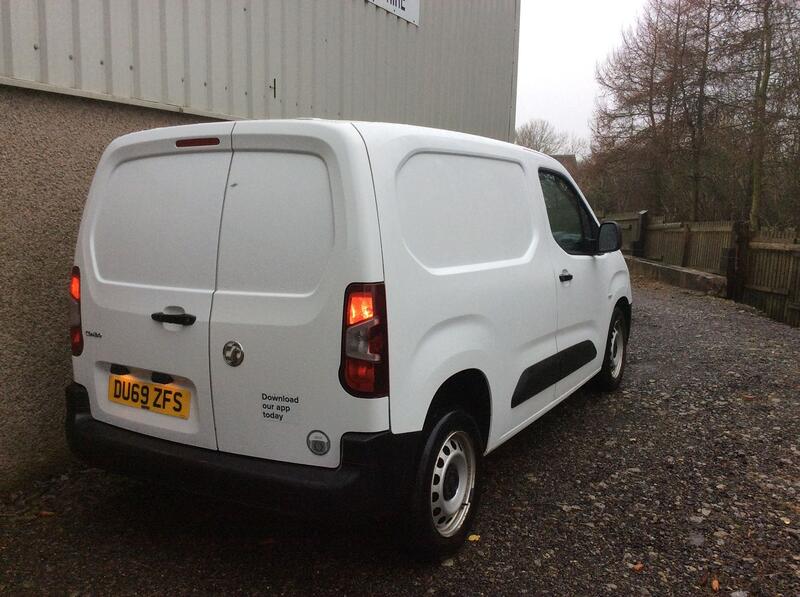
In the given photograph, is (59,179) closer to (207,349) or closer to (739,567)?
(207,349)

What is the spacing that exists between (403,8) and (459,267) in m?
A: 4.84

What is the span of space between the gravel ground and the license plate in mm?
740

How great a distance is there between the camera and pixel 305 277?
2398 millimetres

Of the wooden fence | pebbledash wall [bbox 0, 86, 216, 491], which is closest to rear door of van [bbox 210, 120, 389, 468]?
pebbledash wall [bbox 0, 86, 216, 491]

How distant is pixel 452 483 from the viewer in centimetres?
296

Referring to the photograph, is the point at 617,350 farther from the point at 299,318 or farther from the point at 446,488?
the point at 299,318

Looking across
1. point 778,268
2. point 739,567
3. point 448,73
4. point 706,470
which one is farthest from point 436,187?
point 778,268

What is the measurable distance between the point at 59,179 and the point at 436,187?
2.37 metres

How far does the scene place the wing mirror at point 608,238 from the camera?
4477mm

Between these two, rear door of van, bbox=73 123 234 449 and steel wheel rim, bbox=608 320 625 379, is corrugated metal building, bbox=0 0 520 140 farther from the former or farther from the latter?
steel wheel rim, bbox=608 320 625 379

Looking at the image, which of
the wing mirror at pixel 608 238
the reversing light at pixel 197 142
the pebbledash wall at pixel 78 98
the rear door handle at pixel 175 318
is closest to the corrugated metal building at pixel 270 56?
the pebbledash wall at pixel 78 98

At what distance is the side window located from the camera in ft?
13.1

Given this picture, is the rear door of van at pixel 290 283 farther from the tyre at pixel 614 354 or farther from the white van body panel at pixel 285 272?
the tyre at pixel 614 354

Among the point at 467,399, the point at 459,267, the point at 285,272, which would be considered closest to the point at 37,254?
the point at 285,272
